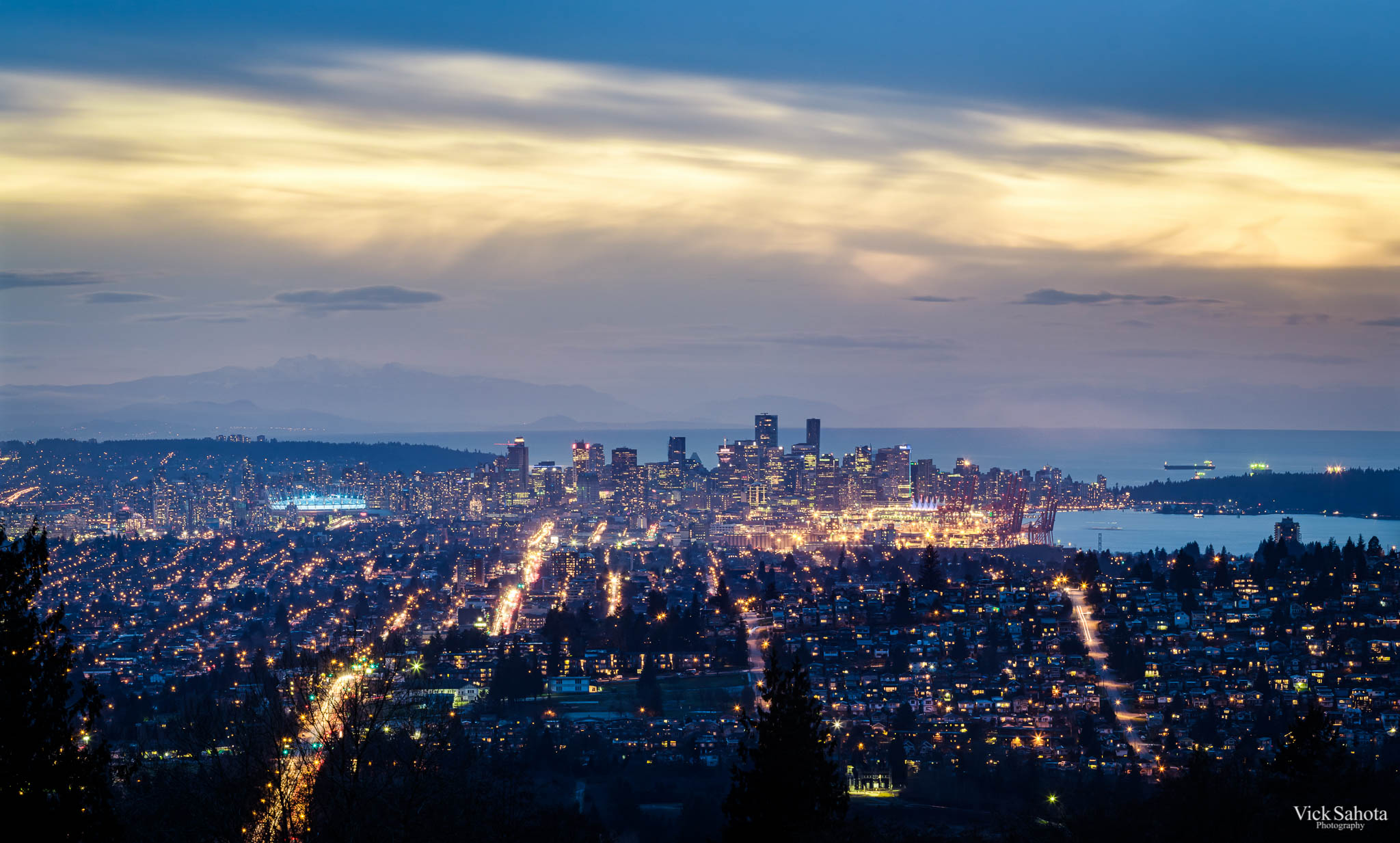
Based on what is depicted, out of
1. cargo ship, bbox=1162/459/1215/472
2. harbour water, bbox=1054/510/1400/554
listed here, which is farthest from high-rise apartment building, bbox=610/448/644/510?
cargo ship, bbox=1162/459/1215/472

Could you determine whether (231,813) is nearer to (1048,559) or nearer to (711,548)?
(1048,559)

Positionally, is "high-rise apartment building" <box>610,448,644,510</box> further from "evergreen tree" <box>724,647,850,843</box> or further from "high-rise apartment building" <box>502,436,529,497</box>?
"evergreen tree" <box>724,647,850,843</box>

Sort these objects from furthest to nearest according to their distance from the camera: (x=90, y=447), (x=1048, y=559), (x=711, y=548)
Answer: (x=90, y=447) < (x=711, y=548) < (x=1048, y=559)

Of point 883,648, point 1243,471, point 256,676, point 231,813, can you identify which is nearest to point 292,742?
point 231,813

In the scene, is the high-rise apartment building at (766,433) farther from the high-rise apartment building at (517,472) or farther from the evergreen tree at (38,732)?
the evergreen tree at (38,732)

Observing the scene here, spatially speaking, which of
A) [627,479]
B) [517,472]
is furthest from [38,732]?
[517,472]
